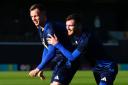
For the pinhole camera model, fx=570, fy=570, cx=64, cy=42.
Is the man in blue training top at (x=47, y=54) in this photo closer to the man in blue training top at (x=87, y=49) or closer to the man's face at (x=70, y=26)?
the man in blue training top at (x=87, y=49)

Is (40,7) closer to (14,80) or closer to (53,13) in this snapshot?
(14,80)


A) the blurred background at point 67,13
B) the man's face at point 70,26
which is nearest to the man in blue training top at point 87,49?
the man's face at point 70,26

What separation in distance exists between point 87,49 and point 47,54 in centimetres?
55

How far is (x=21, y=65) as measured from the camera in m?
20.2

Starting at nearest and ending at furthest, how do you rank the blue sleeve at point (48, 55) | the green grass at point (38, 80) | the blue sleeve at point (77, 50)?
the blue sleeve at point (77, 50), the blue sleeve at point (48, 55), the green grass at point (38, 80)

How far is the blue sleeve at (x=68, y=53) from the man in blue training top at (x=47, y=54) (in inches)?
7.0

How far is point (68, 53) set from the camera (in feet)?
24.9

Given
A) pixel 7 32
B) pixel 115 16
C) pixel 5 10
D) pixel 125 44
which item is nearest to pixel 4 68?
pixel 125 44

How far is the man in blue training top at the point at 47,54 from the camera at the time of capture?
25.0 feet

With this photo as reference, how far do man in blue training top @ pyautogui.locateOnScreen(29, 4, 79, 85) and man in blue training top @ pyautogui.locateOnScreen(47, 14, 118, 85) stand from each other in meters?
0.15

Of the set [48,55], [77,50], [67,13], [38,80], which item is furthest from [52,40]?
[67,13]

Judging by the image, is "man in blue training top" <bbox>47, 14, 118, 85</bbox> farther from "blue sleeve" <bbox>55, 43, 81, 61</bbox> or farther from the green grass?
the green grass

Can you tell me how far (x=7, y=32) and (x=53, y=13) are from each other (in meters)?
4.35

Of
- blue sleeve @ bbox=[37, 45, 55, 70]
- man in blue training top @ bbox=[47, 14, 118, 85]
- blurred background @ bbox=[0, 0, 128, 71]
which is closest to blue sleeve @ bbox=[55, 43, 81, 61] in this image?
man in blue training top @ bbox=[47, 14, 118, 85]
